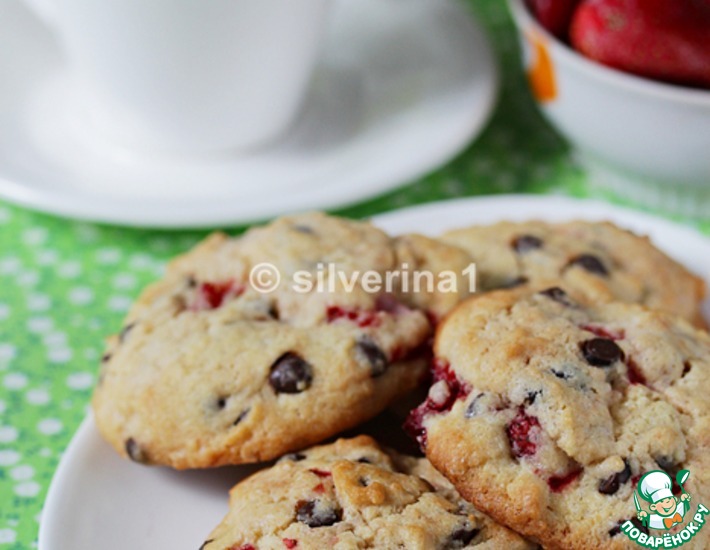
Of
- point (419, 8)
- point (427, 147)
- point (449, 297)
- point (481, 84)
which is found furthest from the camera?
point (419, 8)

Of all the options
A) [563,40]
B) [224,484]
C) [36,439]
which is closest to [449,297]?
[224,484]

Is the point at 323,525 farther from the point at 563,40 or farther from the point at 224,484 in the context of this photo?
the point at 563,40

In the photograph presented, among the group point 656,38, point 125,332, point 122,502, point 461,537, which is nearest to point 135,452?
point 122,502

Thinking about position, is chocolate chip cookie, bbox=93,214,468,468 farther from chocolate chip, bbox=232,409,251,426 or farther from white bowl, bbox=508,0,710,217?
white bowl, bbox=508,0,710,217

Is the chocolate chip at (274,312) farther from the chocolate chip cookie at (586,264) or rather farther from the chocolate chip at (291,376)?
the chocolate chip cookie at (586,264)

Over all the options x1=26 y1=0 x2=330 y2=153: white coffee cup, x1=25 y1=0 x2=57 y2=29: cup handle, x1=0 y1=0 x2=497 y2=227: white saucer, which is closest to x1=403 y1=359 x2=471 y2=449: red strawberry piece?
x1=0 y1=0 x2=497 y2=227: white saucer

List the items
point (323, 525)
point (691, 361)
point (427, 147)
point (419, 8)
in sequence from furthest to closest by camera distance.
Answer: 1. point (419, 8)
2. point (427, 147)
3. point (691, 361)
4. point (323, 525)

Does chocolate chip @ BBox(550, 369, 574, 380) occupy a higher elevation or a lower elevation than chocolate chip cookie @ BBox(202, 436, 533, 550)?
higher
